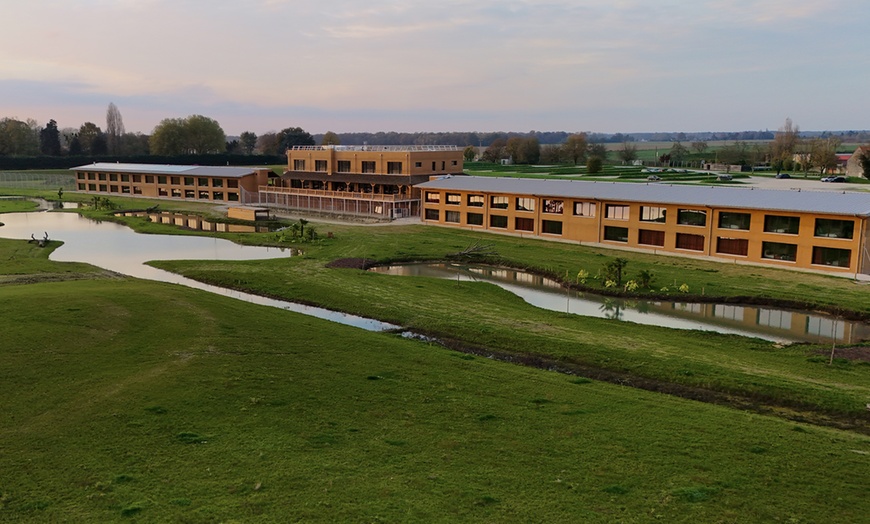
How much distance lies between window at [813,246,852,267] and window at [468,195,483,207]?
2482 centimetres

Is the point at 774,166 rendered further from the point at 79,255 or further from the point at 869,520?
the point at 869,520

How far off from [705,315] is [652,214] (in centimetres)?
1611

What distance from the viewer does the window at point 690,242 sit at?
42.7 metres

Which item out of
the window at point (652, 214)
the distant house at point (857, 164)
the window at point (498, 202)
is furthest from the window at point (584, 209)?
the distant house at point (857, 164)

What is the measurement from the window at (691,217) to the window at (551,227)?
→ 362 inches

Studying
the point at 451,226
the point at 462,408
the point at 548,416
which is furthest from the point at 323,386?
the point at 451,226

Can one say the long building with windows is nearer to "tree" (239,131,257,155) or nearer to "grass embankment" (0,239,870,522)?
"grass embankment" (0,239,870,522)

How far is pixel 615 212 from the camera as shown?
4703 cm

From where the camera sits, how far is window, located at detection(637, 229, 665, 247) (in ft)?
146

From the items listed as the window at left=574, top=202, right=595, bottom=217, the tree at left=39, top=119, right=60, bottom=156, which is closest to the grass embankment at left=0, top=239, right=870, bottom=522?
the window at left=574, top=202, right=595, bottom=217

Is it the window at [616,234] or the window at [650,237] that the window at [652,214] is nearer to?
the window at [650,237]

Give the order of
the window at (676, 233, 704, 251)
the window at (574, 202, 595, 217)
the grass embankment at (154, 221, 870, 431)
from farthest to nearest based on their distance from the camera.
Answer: the window at (574, 202, 595, 217) → the window at (676, 233, 704, 251) → the grass embankment at (154, 221, 870, 431)

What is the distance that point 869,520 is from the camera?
1116 cm

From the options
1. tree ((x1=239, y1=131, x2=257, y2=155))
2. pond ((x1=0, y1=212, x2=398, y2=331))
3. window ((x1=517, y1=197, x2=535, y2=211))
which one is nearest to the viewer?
pond ((x1=0, y1=212, x2=398, y2=331))
